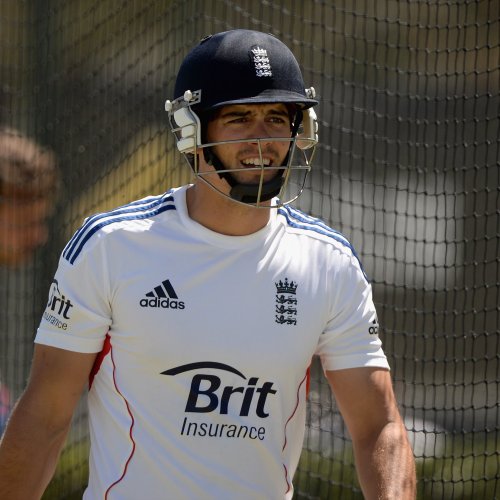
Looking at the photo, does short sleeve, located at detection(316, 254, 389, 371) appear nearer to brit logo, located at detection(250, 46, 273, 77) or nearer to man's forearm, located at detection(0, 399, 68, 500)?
brit logo, located at detection(250, 46, 273, 77)

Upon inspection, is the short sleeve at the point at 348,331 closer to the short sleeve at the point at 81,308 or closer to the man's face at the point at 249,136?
the man's face at the point at 249,136

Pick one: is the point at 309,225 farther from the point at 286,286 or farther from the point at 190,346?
the point at 190,346

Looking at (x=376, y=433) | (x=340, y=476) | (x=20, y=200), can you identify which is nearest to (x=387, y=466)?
(x=376, y=433)

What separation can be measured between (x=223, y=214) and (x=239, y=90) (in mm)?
369

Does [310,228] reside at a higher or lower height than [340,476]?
higher

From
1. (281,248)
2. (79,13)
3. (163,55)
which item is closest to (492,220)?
(163,55)

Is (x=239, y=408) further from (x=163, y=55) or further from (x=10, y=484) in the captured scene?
(x=163, y=55)

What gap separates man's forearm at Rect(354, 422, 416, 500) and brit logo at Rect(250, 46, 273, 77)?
1.10 meters

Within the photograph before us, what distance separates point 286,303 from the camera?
3.05 metres

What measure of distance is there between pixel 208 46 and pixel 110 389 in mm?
1077

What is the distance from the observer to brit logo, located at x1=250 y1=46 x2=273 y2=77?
10.1 feet

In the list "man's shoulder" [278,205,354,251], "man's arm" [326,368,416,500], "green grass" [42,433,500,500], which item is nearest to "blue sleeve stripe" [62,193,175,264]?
"man's shoulder" [278,205,354,251]

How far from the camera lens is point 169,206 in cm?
315

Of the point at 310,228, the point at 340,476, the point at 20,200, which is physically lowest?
the point at 340,476
